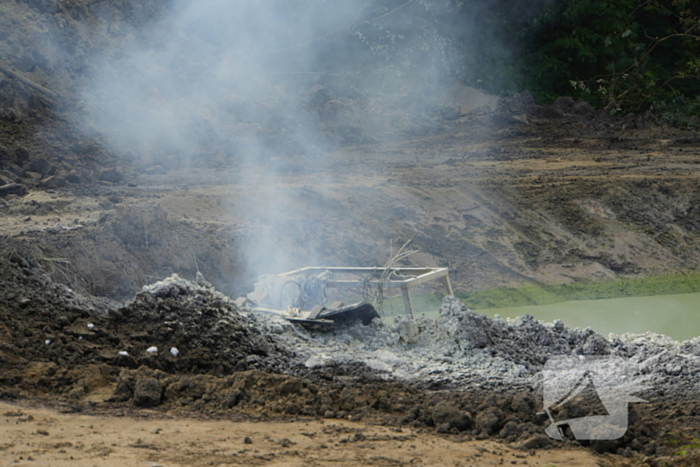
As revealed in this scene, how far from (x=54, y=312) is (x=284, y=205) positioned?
5831 mm

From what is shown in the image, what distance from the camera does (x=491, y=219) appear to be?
12.0 meters

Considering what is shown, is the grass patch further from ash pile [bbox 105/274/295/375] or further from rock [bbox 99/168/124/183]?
rock [bbox 99/168/124/183]

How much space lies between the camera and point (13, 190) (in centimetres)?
1059

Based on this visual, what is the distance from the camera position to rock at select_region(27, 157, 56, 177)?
1155 centimetres

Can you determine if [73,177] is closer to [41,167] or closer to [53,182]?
[53,182]

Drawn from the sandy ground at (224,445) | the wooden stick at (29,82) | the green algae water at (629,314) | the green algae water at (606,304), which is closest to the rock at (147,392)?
the sandy ground at (224,445)

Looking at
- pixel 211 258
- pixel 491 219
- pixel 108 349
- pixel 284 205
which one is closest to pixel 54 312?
pixel 108 349

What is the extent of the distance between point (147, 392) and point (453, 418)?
203 cm

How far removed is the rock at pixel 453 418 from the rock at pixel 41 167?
9.39 meters

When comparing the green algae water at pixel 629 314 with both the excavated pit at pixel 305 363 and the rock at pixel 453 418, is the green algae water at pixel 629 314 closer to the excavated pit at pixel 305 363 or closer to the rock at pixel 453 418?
the excavated pit at pixel 305 363

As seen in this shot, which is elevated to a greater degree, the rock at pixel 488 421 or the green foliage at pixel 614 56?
the green foliage at pixel 614 56

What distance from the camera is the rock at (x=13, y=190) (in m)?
10.5

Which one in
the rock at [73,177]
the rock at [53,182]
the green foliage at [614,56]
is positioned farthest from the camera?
the green foliage at [614,56]

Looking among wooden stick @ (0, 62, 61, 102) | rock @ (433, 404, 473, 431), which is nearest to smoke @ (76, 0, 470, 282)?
wooden stick @ (0, 62, 61, 102)
